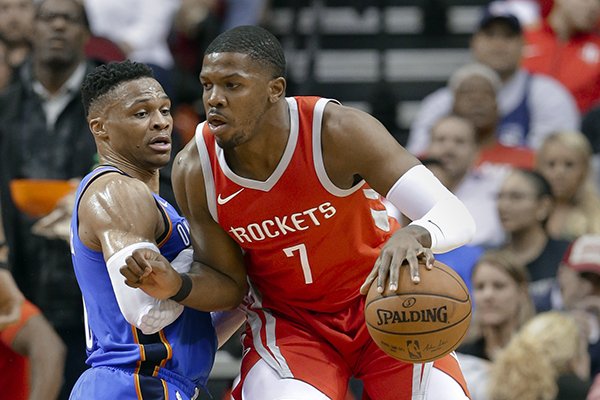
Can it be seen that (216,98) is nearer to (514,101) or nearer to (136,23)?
(514,101)

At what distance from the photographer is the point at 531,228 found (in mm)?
7199

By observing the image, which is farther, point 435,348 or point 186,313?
point 186,313

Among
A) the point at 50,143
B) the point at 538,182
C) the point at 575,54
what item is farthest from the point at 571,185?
the point at 50,143

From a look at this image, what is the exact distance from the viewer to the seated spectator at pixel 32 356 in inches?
227

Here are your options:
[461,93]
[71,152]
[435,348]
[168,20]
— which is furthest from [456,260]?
[168,20]

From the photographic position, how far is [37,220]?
6.63 meters

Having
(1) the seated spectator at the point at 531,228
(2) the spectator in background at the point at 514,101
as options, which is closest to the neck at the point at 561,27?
(2) the spectator in background at the point at 514,101

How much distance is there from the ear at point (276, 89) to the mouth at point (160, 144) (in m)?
0.43

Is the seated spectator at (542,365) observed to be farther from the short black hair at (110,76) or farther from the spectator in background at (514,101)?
the short black hair at (110,76)

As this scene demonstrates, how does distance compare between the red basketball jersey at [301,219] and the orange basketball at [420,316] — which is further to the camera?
the red basketball jersey at [301,219]

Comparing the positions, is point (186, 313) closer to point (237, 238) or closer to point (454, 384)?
point (237, 238)

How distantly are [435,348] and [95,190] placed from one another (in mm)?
1290

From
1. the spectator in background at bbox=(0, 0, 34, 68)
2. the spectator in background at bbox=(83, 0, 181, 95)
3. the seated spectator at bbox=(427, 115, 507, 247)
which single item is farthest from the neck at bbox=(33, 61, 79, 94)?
the seated spectator at bbox=(427, 115, 507, 247)

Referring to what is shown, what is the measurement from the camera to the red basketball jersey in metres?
4.45
